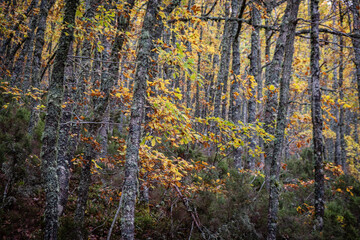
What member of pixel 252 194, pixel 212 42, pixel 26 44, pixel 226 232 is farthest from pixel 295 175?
pixel 26 44

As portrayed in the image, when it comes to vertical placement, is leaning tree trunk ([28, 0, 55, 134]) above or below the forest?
above

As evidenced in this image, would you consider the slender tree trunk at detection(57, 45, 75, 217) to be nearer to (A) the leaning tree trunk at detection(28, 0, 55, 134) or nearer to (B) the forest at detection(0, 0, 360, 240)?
(B) the forest at detection(0, 0, 360, 240)

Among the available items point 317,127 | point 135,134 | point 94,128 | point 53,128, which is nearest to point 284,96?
point 317,127

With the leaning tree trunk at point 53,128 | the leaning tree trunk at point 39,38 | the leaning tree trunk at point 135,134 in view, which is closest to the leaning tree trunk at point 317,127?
the leaning tree trunk at point 135,134

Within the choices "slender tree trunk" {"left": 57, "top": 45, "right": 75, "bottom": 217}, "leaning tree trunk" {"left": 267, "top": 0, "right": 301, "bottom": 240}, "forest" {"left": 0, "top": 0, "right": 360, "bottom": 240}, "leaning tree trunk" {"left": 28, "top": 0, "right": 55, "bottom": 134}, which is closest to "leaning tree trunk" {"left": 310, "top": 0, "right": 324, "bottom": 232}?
"forest" {"left": 0, "top": 0, "right": 360, "bottom": 240}

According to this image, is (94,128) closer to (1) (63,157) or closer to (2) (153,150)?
(2) (153,150)

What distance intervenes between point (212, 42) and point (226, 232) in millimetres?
15026

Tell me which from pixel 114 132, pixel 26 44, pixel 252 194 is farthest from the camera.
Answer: pixel 114 132

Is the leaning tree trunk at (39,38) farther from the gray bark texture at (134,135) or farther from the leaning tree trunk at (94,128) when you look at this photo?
the gray bark texture at (134,135)

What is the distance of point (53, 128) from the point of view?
3164 millimetres

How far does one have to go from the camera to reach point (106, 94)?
414cm

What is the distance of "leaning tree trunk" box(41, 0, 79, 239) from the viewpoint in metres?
3.08

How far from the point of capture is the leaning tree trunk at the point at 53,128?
10.1ft

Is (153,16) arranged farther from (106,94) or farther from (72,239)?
(72,239)
